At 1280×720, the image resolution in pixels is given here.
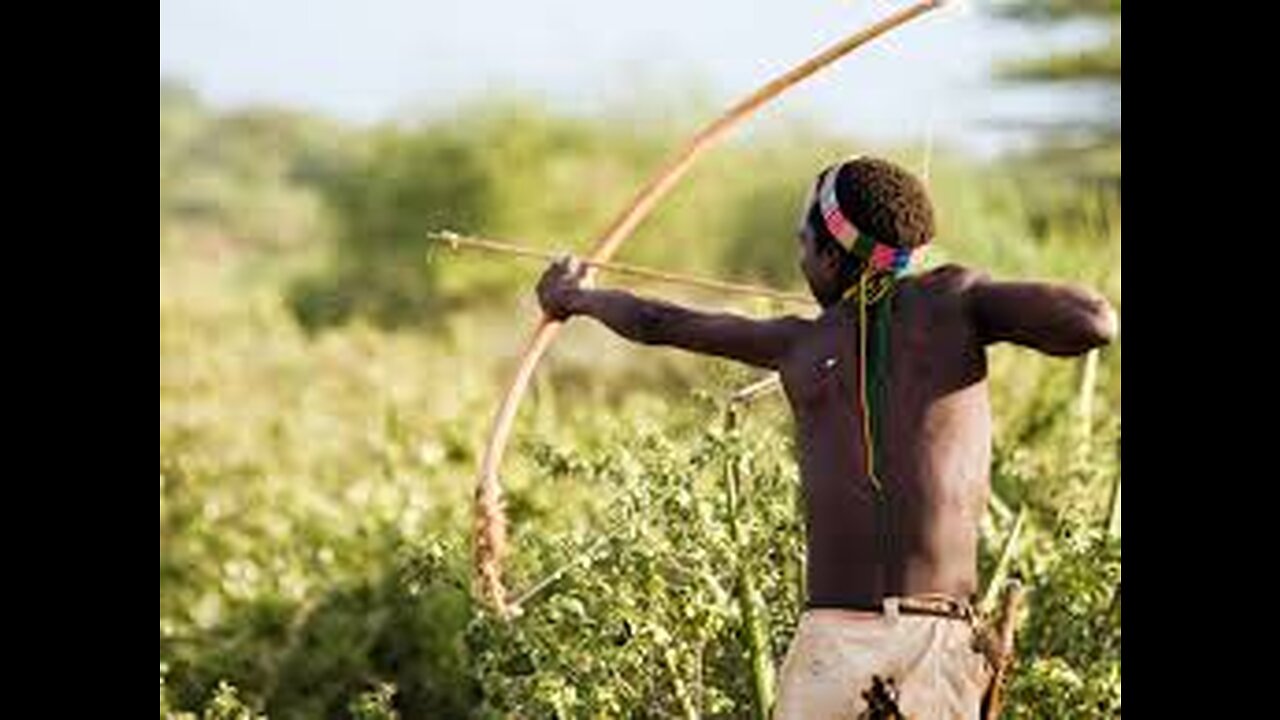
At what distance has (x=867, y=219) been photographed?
492 centimetres

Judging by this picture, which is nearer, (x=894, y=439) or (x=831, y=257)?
(x=894, y=439)

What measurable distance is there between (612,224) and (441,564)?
854 millimetres

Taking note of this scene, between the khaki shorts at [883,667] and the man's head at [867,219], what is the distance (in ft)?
2.17

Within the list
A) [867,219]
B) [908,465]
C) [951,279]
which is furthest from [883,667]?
[867,219]

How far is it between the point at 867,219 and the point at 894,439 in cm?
42

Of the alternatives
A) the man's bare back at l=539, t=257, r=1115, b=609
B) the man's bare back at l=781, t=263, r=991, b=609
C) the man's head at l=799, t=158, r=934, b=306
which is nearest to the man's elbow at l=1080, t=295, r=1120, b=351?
the man's bare back at l=539, t=257, r=1115, b=609

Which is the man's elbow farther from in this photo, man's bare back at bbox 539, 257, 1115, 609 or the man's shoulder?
the man's shoulder

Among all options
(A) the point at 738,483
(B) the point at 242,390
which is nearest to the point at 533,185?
(B) the point at 242,390

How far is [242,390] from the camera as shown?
43.6 ft

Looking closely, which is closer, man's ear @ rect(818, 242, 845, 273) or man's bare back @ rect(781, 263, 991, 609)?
man's bare back @ rect(781, 263, 991, 609)

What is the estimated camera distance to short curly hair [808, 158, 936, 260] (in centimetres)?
492

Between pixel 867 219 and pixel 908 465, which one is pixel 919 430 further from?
pixel 867 219

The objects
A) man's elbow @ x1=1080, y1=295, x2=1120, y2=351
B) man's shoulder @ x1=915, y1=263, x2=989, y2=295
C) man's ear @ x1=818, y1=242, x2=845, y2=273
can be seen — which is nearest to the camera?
man's elbow @ x1=1080, y1=295, x2=1120, y2=351
